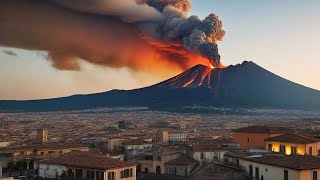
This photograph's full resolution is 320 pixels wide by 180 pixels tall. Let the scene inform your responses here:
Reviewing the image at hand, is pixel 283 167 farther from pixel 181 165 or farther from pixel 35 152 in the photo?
pixel 35 152

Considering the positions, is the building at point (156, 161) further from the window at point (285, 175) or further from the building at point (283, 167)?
the window at point (285, 175)

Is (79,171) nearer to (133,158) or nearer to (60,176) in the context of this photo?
(60,176)

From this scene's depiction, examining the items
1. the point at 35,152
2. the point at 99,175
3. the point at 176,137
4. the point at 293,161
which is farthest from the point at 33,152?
the point at 176,137

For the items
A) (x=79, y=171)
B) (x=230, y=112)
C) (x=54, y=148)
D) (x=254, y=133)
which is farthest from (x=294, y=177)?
(x=230, y=112)

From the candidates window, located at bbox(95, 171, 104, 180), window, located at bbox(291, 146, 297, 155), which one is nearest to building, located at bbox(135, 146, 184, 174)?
window, located at bbox(291, 146, 297, 155)

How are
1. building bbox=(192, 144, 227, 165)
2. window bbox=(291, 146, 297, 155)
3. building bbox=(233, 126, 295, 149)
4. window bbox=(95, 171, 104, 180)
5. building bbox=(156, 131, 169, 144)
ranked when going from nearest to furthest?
window bbox=(95, 171, 104, 180)
window bbox=(291, 146, 297, 155)
building bbox=(192, 144, 227, 165)
building bbox=(233, 126, 295, 149)
building bbox=(156, 131, 169, 144)

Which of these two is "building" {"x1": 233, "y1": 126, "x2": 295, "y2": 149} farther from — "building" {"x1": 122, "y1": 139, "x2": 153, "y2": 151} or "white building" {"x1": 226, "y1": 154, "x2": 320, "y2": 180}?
"white building" {"x1": 226, "y1": 154, "x2": 320, "y2": 180}
